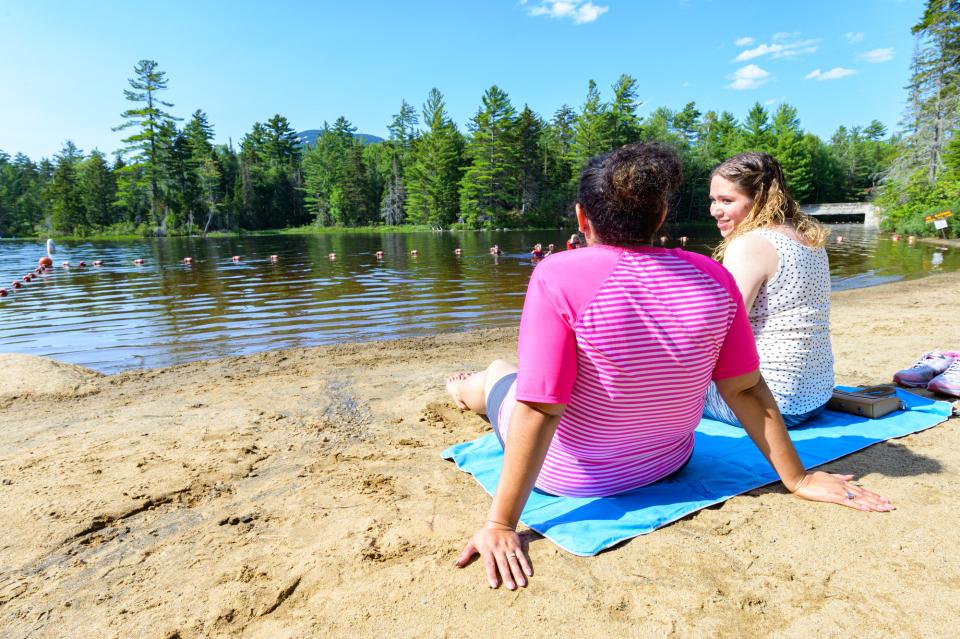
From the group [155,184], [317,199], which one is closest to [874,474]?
[155,184]

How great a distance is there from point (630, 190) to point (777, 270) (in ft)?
4.34

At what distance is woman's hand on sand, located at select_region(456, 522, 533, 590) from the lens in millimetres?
1816

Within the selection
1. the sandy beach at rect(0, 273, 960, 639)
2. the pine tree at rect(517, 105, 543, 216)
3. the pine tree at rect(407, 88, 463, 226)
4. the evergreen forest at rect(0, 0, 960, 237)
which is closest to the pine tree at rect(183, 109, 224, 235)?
the evergreen forest at rect(0, 0, 960, 237)

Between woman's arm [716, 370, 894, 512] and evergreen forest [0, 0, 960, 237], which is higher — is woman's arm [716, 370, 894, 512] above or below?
below

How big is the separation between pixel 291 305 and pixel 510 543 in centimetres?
1077

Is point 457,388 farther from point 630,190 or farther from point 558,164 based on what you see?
point 558,164

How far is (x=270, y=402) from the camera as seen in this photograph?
4.37 meters

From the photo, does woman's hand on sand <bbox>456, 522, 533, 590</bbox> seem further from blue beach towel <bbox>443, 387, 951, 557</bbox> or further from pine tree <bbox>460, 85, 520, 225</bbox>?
pine tree <bbox>460, 85, 520, 225</bbox>

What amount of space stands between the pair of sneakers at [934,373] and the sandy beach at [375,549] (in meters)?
0.88

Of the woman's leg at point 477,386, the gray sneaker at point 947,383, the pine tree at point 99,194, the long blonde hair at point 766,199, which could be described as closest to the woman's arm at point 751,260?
the long blonde hair at point 766,199

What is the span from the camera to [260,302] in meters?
12.2

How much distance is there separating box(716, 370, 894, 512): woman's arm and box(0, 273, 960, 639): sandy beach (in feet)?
0.25

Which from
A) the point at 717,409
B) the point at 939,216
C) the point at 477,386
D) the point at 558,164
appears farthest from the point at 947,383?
the point at 558,164

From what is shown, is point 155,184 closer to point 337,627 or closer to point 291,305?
point 291,305
